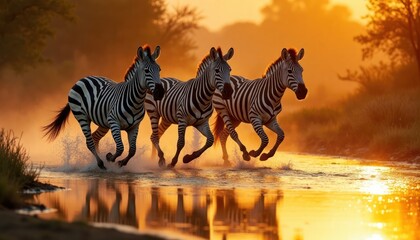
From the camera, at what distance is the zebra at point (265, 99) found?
22.4m

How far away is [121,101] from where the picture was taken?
20672 millimetres

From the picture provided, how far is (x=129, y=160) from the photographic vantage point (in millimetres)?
21656

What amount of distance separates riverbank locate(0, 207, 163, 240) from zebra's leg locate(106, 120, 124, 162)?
8.59 metres

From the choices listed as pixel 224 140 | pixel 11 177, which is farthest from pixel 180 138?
pixel 11 177

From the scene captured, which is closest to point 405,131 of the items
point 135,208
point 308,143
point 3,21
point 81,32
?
point 308,143

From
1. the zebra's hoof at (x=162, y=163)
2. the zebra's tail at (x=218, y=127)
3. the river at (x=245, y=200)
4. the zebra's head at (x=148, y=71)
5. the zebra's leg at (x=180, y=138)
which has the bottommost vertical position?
the river at (x=245, y=200)

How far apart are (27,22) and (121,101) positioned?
2453 cm

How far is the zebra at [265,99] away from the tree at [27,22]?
2034 centimetres

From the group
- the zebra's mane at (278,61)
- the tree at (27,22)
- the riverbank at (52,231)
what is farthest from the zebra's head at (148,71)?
the tree at (27,22)

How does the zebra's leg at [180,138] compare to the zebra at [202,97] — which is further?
the zebra's leg at [180,138]

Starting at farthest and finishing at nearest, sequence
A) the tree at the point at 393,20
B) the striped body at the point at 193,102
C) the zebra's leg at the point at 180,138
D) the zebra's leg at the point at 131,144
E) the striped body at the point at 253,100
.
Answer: the tree at the point at 393,20, the striped body at the point at 253,100, the zebra's leg at the point at 180,138, the striped body at the point at 193,102, the zebra's leg at the point at 131,144

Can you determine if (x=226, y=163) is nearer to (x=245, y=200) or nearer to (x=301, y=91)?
(x=301, y=91)

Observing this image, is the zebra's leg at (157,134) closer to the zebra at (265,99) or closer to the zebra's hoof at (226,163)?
the zebra at (265,99)

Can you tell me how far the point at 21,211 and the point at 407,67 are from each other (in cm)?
2715
